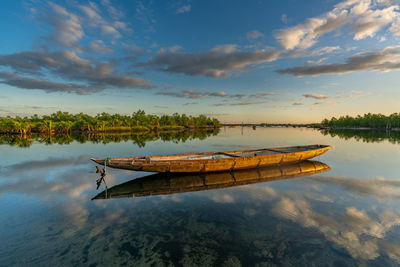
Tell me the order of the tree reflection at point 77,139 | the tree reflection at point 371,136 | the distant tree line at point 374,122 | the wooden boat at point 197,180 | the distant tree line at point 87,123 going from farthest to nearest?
the distant tree line at point 374,122 < the distant tree line at point 87,123 < the tree reflection at point 371,136 < the tree reflection at point 77,139 < the wooden boat at point 197,180

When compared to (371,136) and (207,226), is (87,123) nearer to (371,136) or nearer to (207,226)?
(207,226)

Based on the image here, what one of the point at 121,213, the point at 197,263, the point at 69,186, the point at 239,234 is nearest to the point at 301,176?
the point at 239,234

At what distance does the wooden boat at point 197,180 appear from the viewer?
12.4 metres

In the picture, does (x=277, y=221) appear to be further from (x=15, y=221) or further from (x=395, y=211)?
(x=15, y=221)

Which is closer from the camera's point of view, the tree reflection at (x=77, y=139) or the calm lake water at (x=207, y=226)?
the calm lake water at (x=207, y=226)

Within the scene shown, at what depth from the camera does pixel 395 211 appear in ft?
32.1

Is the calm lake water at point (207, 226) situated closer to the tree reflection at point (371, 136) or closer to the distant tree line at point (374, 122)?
the tree reflection at point (371, 136)

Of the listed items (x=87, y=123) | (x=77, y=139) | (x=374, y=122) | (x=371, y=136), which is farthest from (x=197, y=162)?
(x=374, y=122)

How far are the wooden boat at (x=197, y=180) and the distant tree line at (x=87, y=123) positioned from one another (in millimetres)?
82414

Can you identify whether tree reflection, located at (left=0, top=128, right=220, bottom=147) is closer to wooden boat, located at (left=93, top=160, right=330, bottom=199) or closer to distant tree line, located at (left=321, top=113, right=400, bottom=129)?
wooden boat, located at (left=93, top=160, right=330, bottom=199)

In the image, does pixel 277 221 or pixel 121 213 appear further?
pixel 121 213

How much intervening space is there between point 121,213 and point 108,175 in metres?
8.22

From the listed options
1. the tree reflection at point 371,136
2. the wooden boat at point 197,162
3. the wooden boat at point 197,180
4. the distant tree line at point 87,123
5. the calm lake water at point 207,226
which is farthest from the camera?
the distant tree line at point 87,123

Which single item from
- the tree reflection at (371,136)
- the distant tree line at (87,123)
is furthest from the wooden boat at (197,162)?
the distant tree line at (87,123)
